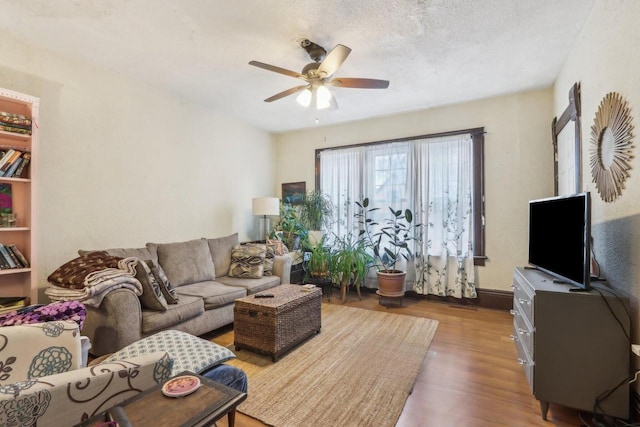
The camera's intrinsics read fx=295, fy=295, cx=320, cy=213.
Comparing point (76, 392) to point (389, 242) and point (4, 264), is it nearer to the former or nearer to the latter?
point (4, 264)

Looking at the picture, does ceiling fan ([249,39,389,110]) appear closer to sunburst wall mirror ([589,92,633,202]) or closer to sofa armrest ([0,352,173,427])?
sunburst wall mirror ([589,92,633,202])

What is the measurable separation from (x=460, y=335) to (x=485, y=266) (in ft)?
4.25

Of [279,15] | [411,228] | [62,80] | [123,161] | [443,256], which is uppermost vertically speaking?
[279,15]

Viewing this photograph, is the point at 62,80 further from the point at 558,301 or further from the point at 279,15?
the point at 558,301

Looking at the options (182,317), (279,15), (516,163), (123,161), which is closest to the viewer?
(279,15)

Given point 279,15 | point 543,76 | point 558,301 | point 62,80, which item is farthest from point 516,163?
point 62,80

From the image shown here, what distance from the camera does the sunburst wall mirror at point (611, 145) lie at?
176 centimetres

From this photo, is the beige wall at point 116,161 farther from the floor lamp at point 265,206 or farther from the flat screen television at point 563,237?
the flat screen television at point 563,237

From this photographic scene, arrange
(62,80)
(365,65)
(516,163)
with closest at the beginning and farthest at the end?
(62,80) → (365,65) → (516,163)

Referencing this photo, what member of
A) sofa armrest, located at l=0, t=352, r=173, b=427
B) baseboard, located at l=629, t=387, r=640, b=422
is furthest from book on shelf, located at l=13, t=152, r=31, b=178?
baseboard, located at l=629, t=387, r=640, b=422

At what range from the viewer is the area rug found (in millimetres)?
1800

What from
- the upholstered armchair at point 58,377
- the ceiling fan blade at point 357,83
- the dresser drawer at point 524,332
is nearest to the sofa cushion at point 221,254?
the ceiling fan blade at point 357,83

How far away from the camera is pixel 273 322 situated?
7.90ft

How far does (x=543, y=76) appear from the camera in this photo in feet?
10.7
